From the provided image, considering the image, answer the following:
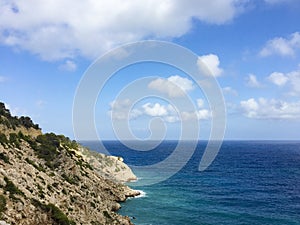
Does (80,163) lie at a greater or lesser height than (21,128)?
lesser

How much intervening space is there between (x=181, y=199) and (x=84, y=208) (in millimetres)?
37688

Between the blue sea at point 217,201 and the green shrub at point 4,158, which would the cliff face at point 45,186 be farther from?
the blue sea at point 217,201

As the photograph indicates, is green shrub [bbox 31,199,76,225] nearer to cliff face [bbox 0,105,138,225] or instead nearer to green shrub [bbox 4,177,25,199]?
cliff face [bbox 0,105,138,225]

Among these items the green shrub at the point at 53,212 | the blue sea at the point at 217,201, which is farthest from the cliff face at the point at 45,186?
the blue sea at the point at 217,201

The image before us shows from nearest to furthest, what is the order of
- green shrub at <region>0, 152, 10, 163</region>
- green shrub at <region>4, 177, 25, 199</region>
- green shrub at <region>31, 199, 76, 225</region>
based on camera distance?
green shrub at <region>4, 177, 25, 199</region>
green shrub at <region>31, 199, 76, 225</region>
green shrub at <region>0, 152, 10, 163</region>

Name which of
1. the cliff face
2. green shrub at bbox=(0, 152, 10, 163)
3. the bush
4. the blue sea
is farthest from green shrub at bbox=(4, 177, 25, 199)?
the blue sea

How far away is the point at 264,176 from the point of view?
419ft

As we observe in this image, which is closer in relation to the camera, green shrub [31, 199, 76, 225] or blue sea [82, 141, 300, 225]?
green shrub [31, 199, 76, 225]

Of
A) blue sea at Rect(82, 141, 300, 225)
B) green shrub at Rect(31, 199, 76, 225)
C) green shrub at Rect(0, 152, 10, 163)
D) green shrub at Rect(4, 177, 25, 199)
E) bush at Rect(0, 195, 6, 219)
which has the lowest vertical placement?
blue sea at Rect(82, 141, 300, 225)

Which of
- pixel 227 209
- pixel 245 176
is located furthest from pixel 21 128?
pixel 245 176

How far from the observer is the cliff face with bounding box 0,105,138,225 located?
3788cm

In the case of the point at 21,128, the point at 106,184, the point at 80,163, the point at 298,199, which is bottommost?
the point at 298,199

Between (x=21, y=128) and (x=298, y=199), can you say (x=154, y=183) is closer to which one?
(x=298, y=199)

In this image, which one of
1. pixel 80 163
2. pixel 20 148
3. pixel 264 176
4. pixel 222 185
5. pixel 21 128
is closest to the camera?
pixel 20 148
